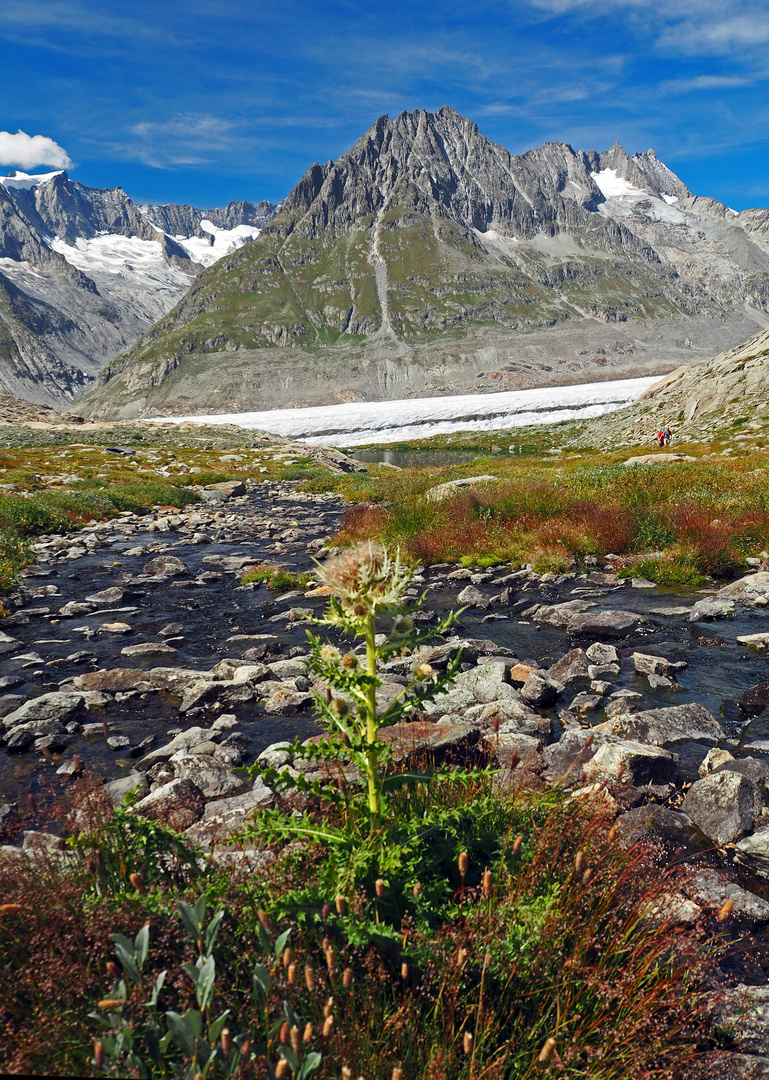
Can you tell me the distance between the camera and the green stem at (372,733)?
2.94m

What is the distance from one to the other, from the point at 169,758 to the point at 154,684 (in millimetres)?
2887

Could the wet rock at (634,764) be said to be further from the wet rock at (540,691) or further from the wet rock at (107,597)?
A: the wet rock at (107,597)

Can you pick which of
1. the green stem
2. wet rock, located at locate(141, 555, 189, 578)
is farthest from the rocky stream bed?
the green stem

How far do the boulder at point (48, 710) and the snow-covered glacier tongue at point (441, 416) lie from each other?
365 feet

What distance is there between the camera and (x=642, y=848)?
12.3ft

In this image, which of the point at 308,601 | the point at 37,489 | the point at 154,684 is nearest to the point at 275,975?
the point at 154,684

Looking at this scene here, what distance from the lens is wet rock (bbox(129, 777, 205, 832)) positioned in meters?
4.69

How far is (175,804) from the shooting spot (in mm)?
5090

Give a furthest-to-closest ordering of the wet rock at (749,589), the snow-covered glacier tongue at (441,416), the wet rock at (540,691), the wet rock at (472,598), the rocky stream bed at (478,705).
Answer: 1. the snow-covered glacier tongue at (441,416)
2. the wet rock at (472,598)
3. the wet rock at (749,589)
4. the wet rock at (540,691)
5. the rocky stream bed at (478,705)

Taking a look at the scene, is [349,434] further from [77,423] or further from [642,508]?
[642,508]

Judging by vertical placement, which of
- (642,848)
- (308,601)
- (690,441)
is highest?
(690,441)

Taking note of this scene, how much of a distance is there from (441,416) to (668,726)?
130841 millimetres

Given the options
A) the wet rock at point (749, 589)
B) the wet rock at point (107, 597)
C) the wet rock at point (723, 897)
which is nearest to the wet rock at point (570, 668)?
the wet rock at point (723, 897)

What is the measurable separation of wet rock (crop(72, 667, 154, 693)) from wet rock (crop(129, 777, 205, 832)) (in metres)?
3.69
